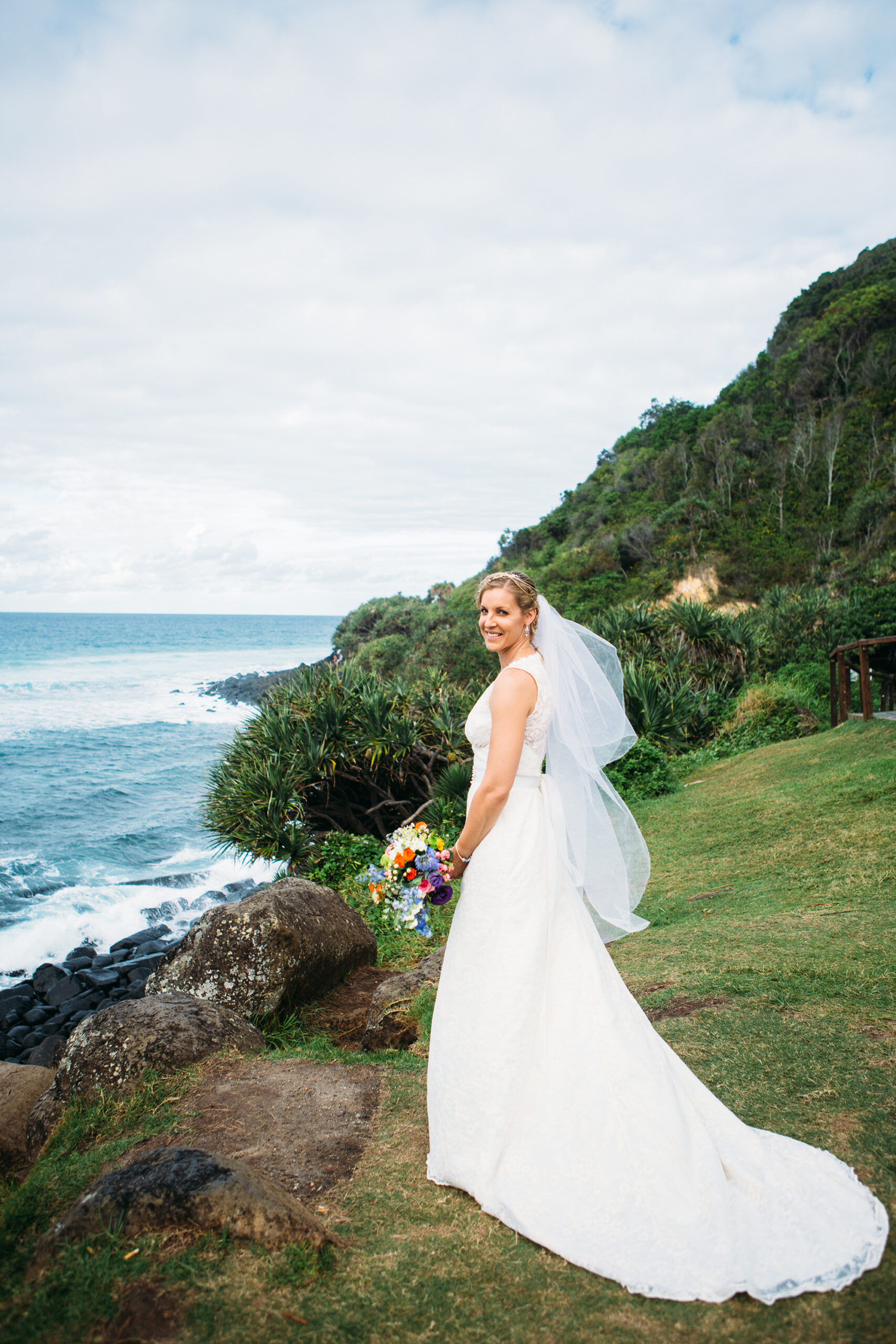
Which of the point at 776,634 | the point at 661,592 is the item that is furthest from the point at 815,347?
the point at 776,634

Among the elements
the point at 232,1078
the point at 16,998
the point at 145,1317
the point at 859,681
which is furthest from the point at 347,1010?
the point at 859,681

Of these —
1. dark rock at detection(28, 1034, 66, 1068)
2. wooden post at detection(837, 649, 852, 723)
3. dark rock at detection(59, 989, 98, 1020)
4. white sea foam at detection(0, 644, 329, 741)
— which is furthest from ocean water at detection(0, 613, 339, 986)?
wooden post at detection(837, 649, 852, 723)

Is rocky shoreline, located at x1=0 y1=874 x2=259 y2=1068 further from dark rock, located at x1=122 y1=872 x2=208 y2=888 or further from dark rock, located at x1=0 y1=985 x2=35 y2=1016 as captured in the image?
dark rock, located at x1=122 y1=872 x2=208 y2=888

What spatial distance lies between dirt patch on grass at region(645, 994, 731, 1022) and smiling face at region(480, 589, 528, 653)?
254 centimetres

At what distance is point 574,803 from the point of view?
3312 mm

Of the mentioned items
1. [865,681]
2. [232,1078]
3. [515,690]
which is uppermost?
[515,690]

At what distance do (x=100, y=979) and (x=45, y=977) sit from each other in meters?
0.92

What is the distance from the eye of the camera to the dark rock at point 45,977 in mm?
10922

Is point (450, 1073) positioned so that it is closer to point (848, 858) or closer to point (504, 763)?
point (504, 763)

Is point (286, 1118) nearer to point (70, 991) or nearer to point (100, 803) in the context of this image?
point (70, 991)

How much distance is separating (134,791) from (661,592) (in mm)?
23316

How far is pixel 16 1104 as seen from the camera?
426cm

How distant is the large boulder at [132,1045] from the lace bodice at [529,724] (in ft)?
7.85

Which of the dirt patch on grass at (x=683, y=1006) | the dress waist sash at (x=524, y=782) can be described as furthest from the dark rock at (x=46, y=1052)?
the dress waist sash at (x=524, y=782)
